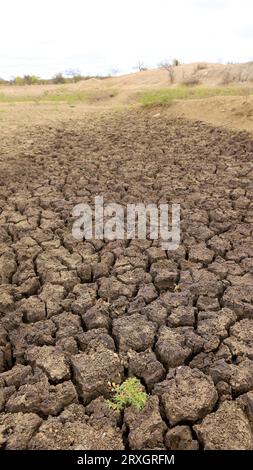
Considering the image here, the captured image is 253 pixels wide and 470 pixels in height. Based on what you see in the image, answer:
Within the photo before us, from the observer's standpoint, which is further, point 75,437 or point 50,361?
point 50,361

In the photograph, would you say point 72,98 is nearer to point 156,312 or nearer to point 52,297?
point 52,297

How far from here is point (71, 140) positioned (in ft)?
26.7

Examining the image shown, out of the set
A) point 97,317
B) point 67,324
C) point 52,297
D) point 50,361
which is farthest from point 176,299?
point 50,361

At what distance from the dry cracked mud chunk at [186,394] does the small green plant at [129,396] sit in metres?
0.10

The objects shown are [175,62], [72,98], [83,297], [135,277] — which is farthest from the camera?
[175,62]

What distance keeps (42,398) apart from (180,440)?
2.59ft

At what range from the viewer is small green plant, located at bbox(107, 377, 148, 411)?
2.32 m

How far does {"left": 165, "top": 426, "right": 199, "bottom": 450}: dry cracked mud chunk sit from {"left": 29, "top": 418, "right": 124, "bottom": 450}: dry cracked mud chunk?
0.24 m

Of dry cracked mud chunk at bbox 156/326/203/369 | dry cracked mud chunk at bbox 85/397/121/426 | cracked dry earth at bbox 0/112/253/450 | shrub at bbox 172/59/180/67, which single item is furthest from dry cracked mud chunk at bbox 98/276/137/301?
shrub at bbox 172/59/180/67

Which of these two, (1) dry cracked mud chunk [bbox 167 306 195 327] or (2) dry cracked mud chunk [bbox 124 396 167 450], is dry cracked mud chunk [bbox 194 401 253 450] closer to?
(2) dry cracked mud chunk [bbox 124 396 167 450]

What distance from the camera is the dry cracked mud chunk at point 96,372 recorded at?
2.43 metres

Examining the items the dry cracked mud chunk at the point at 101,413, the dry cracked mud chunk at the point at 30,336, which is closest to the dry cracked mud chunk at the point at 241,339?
the dry cracked mud chunk at the point at 101,413

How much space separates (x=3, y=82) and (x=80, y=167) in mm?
31140

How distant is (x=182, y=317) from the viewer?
298cm
